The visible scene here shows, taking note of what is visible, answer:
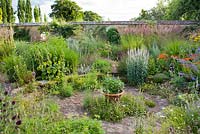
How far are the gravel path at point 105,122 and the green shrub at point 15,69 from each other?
3.48 feet

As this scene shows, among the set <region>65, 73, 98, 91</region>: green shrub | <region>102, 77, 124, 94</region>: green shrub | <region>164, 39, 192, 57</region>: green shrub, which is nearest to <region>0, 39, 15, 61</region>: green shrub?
<region>65, 73, 98, 91</region>: green shrub

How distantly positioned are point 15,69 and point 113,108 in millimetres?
2323

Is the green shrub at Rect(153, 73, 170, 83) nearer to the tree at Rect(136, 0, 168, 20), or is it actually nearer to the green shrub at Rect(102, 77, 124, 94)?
the green shrub at Rect(102, 77, 124, 94)

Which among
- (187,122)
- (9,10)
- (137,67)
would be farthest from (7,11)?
(187,122)

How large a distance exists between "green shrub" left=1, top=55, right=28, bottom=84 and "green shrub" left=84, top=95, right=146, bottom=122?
1584 millimetres

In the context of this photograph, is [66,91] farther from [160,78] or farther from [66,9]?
[66,9]

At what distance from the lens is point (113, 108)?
Answer: 443cm

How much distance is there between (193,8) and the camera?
13703mm

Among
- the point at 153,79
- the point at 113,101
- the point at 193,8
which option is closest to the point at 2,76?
the point at 113,101

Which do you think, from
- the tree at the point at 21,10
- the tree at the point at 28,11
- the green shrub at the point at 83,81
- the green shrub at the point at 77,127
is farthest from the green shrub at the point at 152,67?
the tree at the point at 28,11

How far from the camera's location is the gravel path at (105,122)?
12.8 ft

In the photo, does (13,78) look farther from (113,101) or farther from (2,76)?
(113,101)

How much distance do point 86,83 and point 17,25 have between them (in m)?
12.3

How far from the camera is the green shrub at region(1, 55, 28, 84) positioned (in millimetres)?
5602
